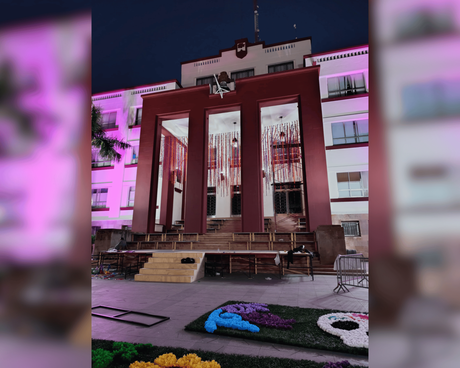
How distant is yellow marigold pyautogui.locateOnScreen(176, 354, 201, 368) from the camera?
2.32 metres

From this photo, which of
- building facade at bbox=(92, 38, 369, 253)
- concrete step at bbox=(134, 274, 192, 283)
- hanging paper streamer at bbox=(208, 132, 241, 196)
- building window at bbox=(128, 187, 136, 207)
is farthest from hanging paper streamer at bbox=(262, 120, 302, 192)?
building window at bbox=(128, 187, 136, 207)

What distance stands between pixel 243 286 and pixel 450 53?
6.74m

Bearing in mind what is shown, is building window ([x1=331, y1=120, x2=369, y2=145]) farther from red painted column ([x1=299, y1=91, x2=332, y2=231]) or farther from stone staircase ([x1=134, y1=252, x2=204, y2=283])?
stone staircase ([x1=134, y1=252, x2=204, y2=283])

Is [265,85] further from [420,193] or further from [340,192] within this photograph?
[420,193]

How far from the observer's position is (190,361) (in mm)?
2400

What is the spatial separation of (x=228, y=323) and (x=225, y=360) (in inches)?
38.0

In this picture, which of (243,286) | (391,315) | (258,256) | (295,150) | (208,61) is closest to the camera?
(391,315)

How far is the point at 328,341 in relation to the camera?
292 centimetres

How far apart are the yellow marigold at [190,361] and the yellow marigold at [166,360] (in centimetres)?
7

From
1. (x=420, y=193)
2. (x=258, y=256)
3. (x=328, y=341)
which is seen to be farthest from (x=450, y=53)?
(x=258, y=256)

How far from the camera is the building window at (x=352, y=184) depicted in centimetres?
1338

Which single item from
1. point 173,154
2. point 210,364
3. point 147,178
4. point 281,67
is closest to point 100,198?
point 147,178

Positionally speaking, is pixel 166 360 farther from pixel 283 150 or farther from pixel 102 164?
pixel 102 164

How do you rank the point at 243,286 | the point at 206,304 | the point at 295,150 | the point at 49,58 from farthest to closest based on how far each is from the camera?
the point at 295,150 → the point at 243,286 → the point at 206,304 → the point at 49,58
